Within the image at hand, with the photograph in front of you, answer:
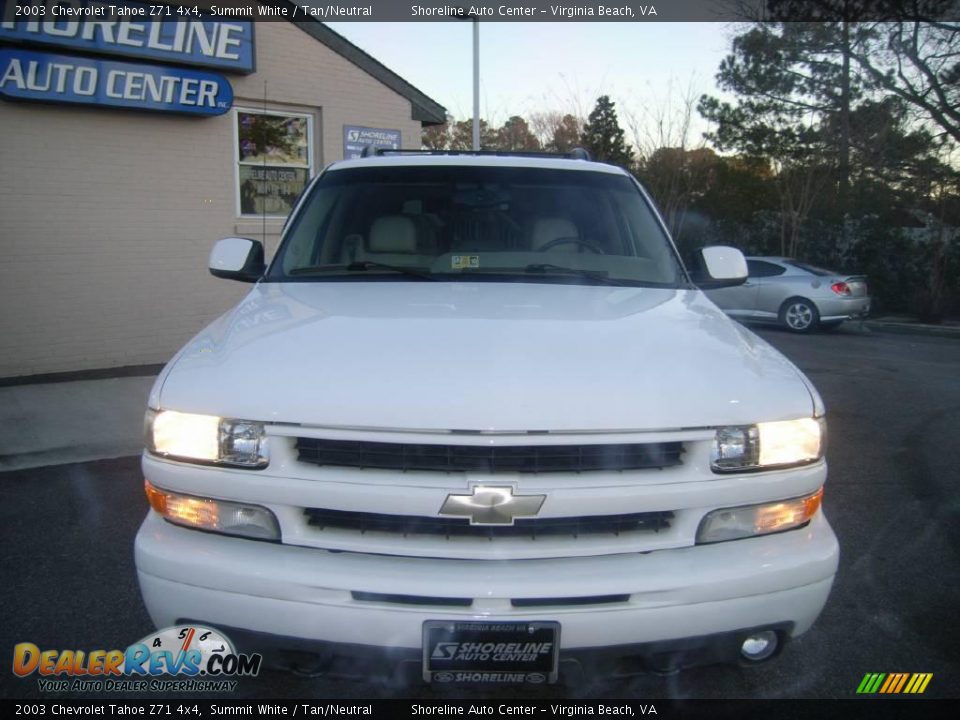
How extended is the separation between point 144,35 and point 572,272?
6740 mm

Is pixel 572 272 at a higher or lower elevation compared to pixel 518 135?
lower

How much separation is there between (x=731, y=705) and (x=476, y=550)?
120cm

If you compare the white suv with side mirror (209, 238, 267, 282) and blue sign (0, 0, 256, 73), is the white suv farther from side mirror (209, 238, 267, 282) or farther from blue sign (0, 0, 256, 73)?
blue sign (0, 0, 256, 73)

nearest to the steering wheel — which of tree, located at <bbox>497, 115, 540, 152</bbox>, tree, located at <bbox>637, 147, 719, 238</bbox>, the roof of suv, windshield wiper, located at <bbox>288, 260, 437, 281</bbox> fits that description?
the roof of suv

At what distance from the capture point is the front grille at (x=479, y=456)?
2205 mm

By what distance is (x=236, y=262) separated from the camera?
386 cm

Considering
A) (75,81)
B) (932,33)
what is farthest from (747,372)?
(932,33)

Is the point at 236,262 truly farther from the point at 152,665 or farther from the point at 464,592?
the point at 464,592

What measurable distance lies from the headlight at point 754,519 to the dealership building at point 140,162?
591 cm

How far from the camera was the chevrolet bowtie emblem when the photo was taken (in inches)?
85.7

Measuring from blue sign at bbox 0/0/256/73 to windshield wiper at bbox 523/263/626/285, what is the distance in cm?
650

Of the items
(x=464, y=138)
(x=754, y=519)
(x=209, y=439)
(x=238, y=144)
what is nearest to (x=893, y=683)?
(x=754, y=519)

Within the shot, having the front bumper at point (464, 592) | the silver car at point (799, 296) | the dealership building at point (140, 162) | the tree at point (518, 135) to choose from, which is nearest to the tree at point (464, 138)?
the tree at point (518, 135)

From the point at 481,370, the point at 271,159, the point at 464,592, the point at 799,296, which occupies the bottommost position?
the point at 799,296
